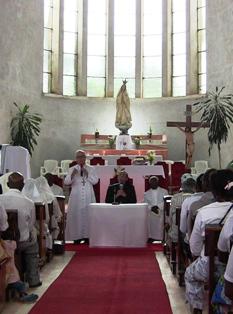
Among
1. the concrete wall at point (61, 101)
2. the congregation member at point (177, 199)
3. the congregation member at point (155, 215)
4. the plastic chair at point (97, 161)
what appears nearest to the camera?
the congregation member at point (177, 199)

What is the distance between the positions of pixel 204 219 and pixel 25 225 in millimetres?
1942

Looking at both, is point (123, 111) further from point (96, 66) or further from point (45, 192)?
point (45, 192)

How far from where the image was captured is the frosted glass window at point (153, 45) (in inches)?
743

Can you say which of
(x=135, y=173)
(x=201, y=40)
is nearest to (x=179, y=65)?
(x=201, y=40)

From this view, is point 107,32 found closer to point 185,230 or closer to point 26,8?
point 26,8

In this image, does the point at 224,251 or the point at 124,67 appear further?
the point at 124,67

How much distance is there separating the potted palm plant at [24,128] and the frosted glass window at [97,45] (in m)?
4.09

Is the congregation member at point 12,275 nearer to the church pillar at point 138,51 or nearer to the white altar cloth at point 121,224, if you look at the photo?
the white altar cloth at point 121,224

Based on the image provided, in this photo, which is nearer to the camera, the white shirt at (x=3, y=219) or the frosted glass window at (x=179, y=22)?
the white shirt at (x=3, y=219)

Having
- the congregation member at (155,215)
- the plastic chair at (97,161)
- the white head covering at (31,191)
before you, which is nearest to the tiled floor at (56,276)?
the white head covering at (31,191)

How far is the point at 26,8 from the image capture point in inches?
668

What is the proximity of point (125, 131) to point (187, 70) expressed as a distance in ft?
11.2

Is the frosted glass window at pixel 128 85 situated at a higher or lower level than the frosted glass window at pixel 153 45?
lower

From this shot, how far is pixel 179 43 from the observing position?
61.1ft
